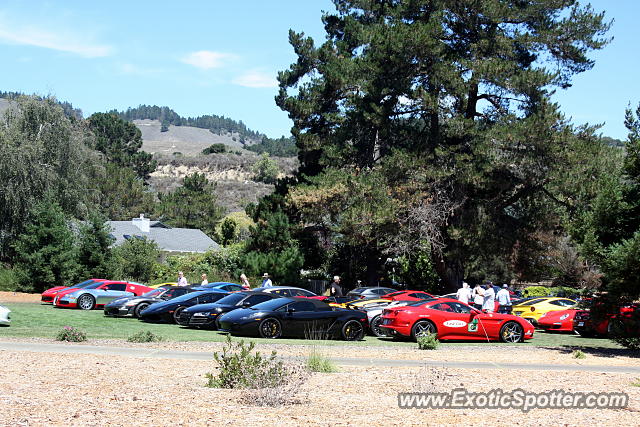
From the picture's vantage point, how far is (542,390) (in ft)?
38.5

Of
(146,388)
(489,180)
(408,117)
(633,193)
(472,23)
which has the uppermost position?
(472,23)

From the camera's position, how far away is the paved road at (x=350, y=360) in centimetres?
1520

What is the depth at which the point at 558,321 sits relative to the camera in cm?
2675

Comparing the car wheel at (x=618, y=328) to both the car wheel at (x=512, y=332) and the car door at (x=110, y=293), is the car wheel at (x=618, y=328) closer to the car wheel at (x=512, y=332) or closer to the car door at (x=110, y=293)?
the car wheel at (x=512, y=332)

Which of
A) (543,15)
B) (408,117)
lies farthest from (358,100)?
(543,15)

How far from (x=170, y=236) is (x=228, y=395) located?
60283mm

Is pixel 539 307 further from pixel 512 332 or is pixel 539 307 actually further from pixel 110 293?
pixel 110 293

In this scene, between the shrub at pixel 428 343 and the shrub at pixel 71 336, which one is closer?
the shrub at pixel 71 336

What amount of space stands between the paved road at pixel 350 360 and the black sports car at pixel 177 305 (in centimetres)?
808

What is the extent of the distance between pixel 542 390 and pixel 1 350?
1090cm

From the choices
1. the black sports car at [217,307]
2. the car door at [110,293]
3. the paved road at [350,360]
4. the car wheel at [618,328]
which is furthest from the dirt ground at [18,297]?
Answer: the car wheel at [618,328]

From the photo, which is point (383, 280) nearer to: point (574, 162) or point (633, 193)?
point (574, 162)

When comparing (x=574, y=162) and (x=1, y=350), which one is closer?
(x=1, y=350)

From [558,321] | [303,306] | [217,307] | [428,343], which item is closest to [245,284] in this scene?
[217,307]
